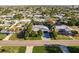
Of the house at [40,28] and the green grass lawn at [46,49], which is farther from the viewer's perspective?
the house at [40,28]

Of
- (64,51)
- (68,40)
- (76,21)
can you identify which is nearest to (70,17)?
(76,21)

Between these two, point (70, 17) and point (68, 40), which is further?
point (70, 17)

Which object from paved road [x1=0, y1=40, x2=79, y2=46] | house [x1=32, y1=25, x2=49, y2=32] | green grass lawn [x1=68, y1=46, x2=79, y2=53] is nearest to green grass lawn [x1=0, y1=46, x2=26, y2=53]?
paved road [x1=0, y1=40, x2=79, y2=46]

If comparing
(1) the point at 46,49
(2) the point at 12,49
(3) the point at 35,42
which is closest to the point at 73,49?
(1) the point at 46,49

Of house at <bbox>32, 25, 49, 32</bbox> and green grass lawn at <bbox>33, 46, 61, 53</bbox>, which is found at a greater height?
house at <bbox>32, 25, 49, 32</bbox>

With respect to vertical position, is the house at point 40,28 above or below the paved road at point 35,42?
above

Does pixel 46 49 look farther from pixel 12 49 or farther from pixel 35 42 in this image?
pixel 12 49

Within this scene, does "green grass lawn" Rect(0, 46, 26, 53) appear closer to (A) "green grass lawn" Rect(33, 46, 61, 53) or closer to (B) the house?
(A) "green grass lawn" Rect(33, 46, 61, 53)

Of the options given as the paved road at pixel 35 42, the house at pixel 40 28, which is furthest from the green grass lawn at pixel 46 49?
the house at pixel 40 28

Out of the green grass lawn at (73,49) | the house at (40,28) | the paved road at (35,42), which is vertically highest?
the house at (40,28)

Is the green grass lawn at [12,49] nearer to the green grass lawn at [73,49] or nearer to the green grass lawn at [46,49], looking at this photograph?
the green grass lawn at [46,49]
